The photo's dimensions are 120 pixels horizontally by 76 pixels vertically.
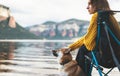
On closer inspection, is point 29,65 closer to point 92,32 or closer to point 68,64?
point 68,64

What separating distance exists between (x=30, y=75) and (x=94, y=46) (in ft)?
27.6

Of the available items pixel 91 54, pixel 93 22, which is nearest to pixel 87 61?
pixel 91 54

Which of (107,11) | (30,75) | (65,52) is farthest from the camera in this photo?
(30,75)

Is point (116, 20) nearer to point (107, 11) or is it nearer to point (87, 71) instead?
point (107, 11)

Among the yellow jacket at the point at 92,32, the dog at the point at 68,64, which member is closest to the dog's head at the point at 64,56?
the dog at the point at 68,64

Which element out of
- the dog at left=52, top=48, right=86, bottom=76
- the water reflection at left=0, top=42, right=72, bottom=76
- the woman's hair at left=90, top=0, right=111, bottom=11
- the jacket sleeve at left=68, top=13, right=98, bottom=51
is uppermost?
the woman's hair at left=90, top=0, right=111, bottom=11

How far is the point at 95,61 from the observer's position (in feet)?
19.2

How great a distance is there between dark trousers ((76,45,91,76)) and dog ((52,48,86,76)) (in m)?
0.08

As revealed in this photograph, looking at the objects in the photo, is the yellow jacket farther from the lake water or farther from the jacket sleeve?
the lake water

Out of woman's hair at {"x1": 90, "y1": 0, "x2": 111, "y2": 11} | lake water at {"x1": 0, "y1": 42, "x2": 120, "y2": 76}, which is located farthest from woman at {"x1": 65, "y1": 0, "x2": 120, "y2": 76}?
lake water at {"x1": 0, "y1": 42, "x2": 120, "y2": 76}

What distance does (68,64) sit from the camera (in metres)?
6.12

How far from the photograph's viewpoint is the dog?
6.07 metres

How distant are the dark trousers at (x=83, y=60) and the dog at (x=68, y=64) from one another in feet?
0.26

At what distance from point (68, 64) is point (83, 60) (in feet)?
0.80
